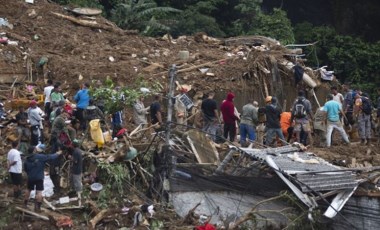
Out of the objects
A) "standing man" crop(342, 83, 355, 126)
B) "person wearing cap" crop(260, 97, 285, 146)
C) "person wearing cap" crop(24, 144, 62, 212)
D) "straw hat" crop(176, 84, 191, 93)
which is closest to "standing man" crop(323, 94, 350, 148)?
"standing man" crop(342, 83, 355, 126)

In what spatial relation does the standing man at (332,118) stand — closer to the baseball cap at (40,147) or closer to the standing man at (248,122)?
the standing man at (248,122)

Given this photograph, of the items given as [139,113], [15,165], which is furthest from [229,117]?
[15,165]

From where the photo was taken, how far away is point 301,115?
18.2 metres

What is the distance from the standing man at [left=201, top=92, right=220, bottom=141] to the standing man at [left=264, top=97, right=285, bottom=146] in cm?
106

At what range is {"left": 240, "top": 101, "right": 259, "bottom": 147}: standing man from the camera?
17844mm

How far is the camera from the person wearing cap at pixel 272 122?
1770cm

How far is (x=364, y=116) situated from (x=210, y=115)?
3534mm

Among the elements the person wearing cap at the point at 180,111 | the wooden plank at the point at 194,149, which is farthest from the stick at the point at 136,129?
the wooden plank at the point at 194,149

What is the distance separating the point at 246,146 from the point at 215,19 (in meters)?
14.6

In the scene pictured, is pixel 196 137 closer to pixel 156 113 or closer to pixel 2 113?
pixel 156 113

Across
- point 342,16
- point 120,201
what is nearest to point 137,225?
point 120,201

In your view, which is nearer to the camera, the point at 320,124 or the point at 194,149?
the point at 194,149

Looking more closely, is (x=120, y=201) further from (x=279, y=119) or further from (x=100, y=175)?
(x=279, y=119)

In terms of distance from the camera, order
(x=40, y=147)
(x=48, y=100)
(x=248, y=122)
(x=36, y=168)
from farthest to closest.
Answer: (x=48, y=100), (x=248, y=122), (x=40, y=147), (x=36, y=168)
